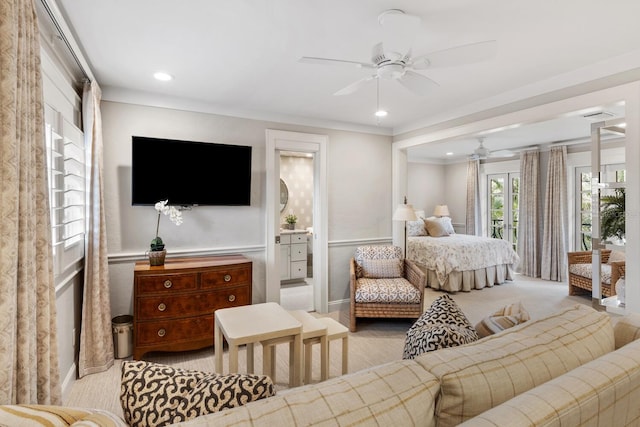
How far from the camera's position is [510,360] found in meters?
1.10

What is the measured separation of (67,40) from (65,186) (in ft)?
3.33

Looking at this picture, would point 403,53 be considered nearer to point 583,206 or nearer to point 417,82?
point 417,82

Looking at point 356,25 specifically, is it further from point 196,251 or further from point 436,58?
point 196,251

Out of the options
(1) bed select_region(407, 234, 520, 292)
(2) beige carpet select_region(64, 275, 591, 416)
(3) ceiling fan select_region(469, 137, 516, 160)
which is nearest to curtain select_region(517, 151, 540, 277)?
(3) ceiling fan select_region(469, 137, 516, 160)

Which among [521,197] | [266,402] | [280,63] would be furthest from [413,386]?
[521,197]

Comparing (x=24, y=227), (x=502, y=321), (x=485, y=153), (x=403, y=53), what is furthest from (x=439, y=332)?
(x=485, y=153)

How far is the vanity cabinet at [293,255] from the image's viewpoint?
577cm

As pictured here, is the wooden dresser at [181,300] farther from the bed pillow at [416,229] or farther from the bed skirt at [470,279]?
the bed pillow at [416,229]

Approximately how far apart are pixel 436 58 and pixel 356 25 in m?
0.52

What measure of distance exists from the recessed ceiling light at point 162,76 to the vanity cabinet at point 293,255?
3.28 metres

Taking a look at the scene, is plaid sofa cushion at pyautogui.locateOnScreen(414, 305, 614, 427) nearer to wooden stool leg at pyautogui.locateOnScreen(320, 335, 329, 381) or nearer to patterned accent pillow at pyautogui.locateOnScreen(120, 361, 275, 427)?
patterned accent pillow at pyautogui.locateOnScreen(120, 361, 275, 427)

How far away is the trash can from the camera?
2973 millimetres

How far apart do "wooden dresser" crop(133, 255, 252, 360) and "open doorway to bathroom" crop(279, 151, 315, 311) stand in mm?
2046

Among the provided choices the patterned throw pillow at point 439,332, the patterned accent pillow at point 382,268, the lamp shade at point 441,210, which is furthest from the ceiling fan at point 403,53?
the lamp shade at point 441,210
